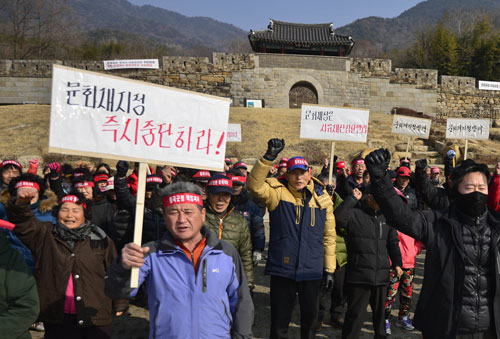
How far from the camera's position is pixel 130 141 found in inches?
79.0

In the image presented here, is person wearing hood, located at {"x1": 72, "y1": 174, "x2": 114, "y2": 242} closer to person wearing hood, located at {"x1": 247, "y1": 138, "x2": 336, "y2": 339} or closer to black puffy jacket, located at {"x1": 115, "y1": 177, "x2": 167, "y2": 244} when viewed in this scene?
black puffy jacket, located at {"x1": 115, "y1": 177, "x2": 167, "y2": 244}

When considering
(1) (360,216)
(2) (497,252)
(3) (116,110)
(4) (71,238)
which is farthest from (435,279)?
(4) (71,238)

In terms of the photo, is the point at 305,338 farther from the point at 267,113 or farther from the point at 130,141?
the point at 267,113

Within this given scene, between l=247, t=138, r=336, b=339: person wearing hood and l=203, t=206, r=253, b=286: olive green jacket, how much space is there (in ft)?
0.66

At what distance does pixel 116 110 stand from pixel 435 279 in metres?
2.14

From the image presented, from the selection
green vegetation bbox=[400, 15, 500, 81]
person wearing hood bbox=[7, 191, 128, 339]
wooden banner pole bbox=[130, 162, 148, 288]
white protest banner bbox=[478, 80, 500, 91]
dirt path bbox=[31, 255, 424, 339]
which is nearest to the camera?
wooden banner pole bbox=[130, 162, 148, 288]

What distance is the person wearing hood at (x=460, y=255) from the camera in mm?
1938

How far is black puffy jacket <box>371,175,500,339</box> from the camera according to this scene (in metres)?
1.94

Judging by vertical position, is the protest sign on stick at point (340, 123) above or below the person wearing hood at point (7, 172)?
above

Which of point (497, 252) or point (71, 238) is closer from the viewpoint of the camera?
point (497, 252)

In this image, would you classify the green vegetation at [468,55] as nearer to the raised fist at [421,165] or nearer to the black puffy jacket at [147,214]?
the raised fist at [421,165]

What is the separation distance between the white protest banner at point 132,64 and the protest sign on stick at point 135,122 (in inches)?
1005

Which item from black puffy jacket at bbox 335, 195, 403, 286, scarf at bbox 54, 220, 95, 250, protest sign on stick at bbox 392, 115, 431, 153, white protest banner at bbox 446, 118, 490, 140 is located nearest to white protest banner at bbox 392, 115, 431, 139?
protest sign on stick at bbox 392, 115, 431, 153

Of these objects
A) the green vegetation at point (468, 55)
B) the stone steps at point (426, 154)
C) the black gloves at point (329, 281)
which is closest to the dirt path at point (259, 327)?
the black gloves at point (329, 281)
